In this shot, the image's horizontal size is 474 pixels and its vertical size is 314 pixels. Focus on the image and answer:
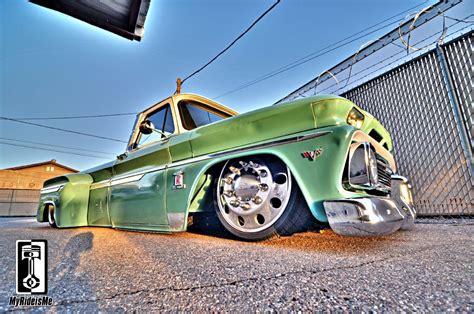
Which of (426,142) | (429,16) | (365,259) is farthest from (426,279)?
(429,16)

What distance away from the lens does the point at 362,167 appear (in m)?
1.45

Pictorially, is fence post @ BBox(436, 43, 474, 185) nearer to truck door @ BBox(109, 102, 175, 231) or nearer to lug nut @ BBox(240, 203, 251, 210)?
lug nut @ BBox(240, 203, 251, 210)

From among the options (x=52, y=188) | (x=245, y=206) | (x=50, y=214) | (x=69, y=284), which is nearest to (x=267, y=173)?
(x=245, y=206)

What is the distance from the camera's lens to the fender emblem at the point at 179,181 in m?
2.05

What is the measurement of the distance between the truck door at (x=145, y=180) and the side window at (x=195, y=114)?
162 millimetres

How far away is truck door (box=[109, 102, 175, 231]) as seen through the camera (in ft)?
7.37

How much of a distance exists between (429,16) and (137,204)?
→ 6.56 meters

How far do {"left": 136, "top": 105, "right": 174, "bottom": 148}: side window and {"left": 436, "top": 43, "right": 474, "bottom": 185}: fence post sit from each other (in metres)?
4.73

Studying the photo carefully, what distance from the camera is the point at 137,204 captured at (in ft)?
8.06

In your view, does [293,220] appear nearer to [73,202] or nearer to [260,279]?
[260,279]

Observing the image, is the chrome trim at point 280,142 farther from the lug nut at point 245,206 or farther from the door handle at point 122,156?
the door handle at point 122,156

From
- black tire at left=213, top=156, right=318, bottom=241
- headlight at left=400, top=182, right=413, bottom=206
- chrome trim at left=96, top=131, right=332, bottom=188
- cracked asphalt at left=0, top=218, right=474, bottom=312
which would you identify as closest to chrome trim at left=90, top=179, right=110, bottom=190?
chrome trim at left=96, top=131, right=332, bottom=188

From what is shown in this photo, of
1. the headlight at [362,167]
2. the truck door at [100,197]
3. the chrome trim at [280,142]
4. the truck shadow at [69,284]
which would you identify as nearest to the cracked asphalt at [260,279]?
the truck shadow at [69,284]

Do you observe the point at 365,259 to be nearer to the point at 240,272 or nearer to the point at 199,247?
the point at 240,272
